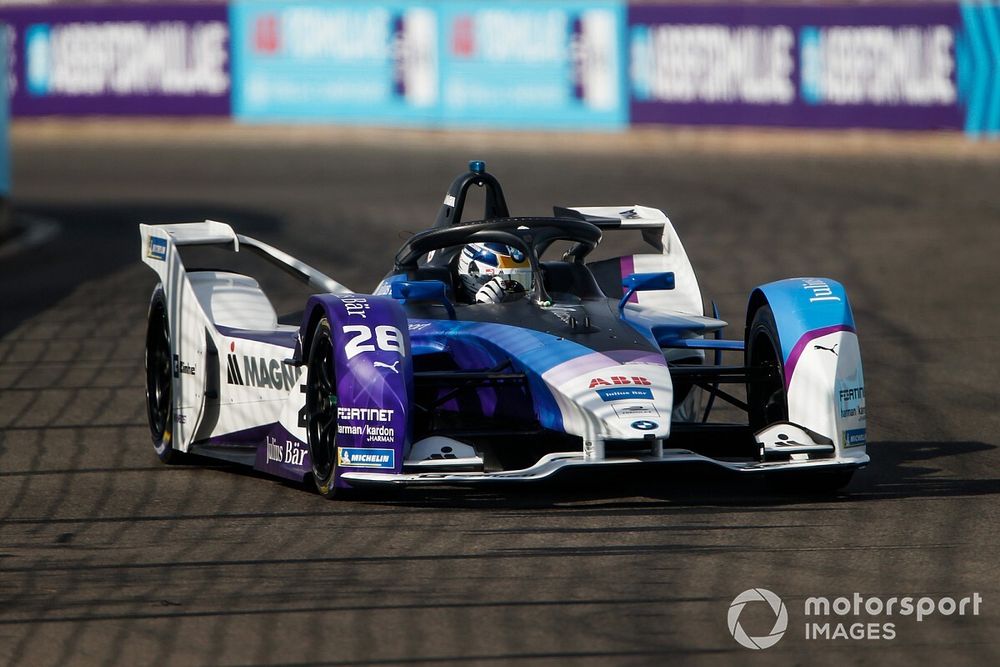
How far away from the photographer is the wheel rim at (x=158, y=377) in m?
9.84

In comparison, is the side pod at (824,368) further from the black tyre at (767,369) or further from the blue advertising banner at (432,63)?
the blue advertising banner at (432,63)

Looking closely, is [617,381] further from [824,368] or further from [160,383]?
[160,383]

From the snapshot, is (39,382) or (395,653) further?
(39,382)

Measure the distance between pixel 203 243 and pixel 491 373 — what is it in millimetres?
2828

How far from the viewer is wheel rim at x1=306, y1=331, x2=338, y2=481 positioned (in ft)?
27.1

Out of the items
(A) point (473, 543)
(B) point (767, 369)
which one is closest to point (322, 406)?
(A) point (473, 543)

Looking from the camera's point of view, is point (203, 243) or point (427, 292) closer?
point (427, 292)

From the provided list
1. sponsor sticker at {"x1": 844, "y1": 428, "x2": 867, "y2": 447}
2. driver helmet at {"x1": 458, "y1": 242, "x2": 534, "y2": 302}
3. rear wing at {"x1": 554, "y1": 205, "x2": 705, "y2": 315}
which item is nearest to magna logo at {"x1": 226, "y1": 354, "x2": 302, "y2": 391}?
driver helmet at {"x1": 458, "y1": 242, "x2": 534, "y2": 302}

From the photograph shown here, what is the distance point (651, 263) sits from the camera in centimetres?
1045

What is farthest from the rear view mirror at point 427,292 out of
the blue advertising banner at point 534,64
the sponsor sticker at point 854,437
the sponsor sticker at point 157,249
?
the blue advertising banner at point 534,64

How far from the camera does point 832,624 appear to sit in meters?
6.12

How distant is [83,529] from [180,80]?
26.7 meters

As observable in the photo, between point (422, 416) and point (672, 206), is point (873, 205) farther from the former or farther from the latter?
point (422, 416)

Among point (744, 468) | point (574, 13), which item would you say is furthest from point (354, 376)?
point (574, 13)
